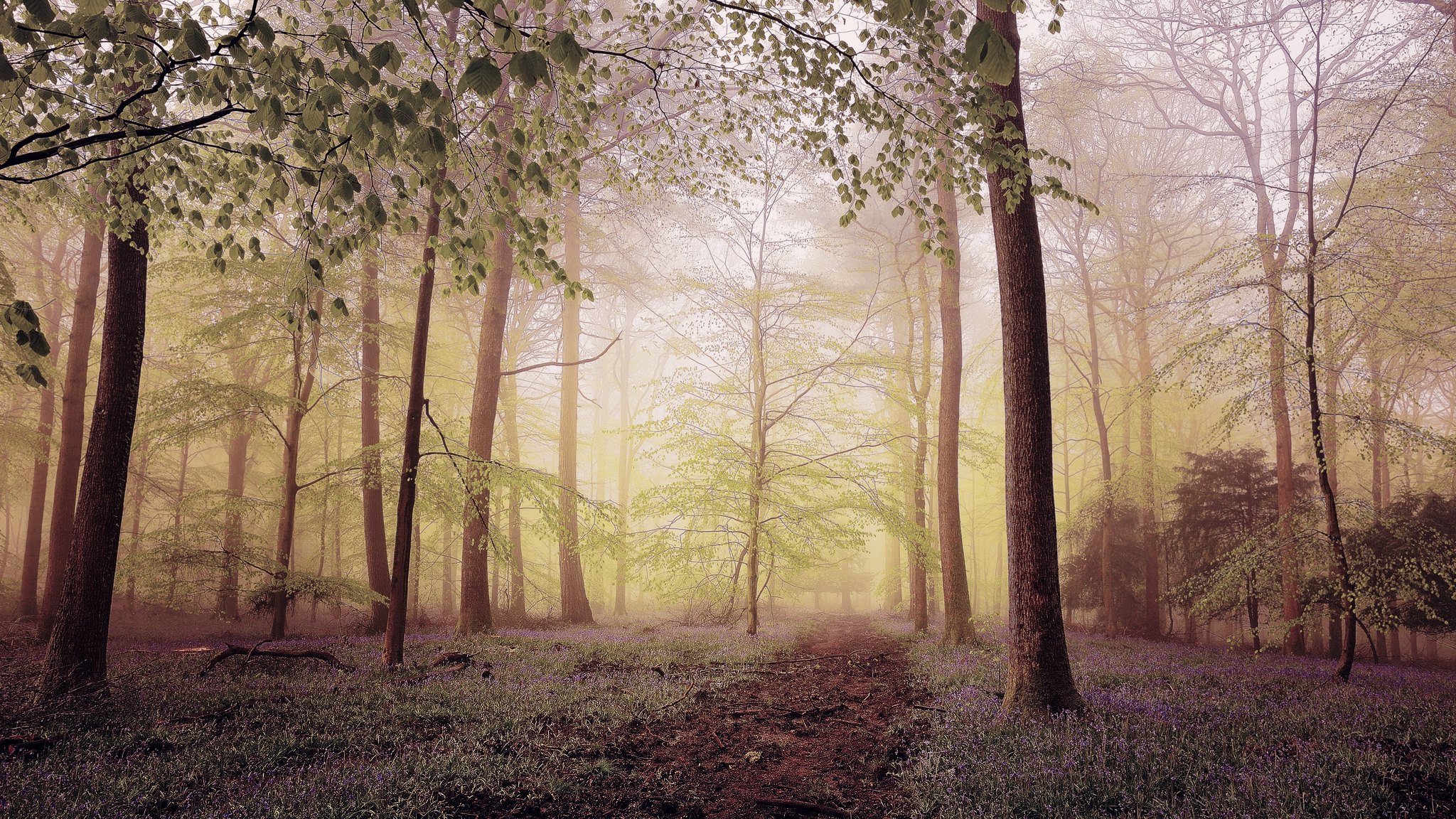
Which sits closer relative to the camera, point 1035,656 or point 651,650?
point 1035,656

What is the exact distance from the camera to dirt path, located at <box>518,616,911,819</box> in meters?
4.61

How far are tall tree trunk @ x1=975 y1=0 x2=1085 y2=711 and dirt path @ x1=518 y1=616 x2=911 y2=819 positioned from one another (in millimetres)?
1749

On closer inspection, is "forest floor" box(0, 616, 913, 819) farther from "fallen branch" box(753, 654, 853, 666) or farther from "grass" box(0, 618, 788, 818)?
"fallen branch" box(753, 654, 853, 666)

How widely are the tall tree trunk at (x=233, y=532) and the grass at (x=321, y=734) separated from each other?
61.4 inches

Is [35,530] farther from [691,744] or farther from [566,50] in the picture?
[566,50]

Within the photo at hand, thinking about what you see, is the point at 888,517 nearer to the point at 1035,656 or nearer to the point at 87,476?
the point at 1035,656

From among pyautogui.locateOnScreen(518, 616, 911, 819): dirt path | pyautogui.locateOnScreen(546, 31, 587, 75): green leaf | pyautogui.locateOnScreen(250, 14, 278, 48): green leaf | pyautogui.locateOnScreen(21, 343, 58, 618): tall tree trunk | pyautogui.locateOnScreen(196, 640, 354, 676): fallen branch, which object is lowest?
pyautogui.locateOnScreen(518, 616, 911, 819): dirt path

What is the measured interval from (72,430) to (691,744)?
53.8 feet

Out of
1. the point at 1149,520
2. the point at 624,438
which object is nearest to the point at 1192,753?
the point at 1149,520

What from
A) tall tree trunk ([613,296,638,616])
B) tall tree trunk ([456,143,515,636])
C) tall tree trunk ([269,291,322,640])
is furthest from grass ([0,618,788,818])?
tall tree trunk ([613,296,638,616])

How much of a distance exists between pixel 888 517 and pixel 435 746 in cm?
1019

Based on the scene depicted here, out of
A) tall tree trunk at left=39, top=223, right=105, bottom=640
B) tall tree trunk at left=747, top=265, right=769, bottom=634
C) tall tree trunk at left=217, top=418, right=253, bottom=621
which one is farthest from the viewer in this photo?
tall tree trunk at left=747, top=265, right=769, bottom=634

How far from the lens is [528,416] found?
24719 millimetres

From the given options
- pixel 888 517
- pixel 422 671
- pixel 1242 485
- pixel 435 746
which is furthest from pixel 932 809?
pixel 1242 485
